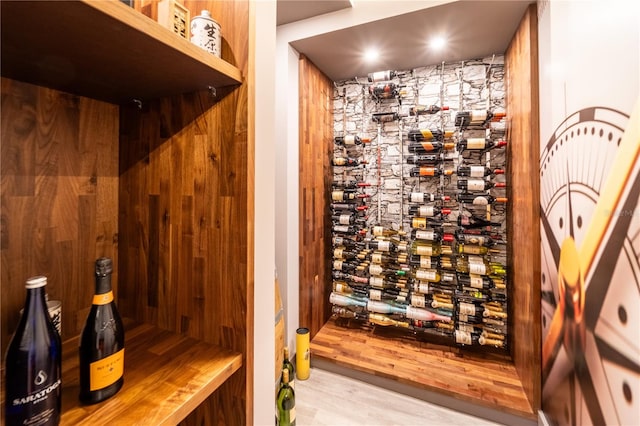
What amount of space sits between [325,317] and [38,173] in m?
2.52

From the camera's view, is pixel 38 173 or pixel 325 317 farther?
pixel 325 317

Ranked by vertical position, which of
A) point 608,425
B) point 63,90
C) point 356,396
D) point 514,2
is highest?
point 514,2

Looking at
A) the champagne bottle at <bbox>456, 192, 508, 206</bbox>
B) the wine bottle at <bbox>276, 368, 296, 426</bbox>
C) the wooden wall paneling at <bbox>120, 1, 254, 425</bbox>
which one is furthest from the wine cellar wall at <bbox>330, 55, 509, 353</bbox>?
the wooden wall paneling at <bbox>120, 1, 254, 425</bbox>

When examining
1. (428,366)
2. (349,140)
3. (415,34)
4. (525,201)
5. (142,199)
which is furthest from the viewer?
(349,140)

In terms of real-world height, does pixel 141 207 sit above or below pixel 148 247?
A: above

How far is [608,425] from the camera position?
963 mm

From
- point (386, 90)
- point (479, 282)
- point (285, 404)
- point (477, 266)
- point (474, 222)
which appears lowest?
point (285, 404)

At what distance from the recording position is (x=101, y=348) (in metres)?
0.54

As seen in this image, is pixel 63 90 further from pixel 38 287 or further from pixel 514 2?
pixel 514 2

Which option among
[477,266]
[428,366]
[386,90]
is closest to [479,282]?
[477,266]

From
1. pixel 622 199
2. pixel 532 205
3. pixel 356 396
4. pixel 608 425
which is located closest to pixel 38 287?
pixel 622 199

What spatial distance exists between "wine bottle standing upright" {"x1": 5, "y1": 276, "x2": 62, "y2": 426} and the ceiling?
211cm

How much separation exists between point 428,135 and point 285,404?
7.49 ft

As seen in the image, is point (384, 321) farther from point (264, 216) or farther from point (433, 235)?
point (264, 216)
